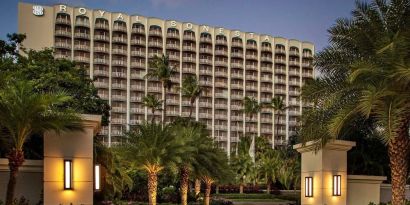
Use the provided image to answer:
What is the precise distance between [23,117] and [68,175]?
233cm

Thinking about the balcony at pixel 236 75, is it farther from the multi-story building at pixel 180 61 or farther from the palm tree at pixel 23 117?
the palm tree at pixel 23 117

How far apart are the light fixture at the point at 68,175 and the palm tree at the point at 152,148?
11773mm

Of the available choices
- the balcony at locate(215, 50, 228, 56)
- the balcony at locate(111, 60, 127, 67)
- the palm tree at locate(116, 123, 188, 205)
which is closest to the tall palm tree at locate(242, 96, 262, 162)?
the balcony at locate(215, 50, 228, 56)

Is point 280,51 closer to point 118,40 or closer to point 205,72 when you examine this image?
point 205,72

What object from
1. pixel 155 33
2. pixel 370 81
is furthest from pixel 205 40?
pixel 370 81

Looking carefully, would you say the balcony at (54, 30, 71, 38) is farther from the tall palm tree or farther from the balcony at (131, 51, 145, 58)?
the tall palm tree

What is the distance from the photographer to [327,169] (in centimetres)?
2117

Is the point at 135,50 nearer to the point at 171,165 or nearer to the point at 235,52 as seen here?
the point at 235,52

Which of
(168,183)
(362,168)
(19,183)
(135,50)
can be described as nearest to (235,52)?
(135,50)

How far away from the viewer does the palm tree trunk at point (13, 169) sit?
14.8 metres

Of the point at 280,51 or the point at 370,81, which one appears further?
the point at 280,51

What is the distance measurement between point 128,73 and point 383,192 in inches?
3429

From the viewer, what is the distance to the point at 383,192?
24484mm

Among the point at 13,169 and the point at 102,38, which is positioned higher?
→ the point at 102,38
